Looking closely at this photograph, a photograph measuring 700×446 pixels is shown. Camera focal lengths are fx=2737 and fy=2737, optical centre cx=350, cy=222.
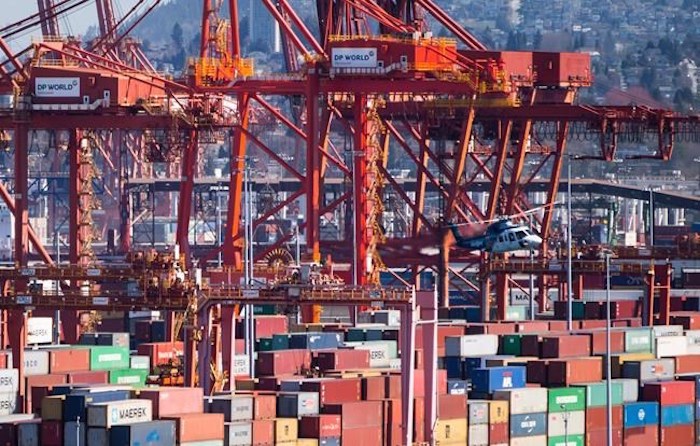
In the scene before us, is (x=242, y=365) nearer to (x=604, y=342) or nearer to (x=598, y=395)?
(x=598, y=395)

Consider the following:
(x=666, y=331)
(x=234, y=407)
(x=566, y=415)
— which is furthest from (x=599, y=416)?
(x=234, y=407)

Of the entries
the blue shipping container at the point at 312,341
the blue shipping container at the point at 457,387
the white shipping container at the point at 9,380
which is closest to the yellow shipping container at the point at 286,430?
the white shipping container at the point at 9,380

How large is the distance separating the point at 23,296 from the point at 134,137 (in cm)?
11077

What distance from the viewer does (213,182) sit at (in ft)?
514

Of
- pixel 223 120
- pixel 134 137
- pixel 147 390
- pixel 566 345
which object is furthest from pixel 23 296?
pixel 134 137

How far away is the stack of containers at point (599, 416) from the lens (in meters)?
→ 64.4

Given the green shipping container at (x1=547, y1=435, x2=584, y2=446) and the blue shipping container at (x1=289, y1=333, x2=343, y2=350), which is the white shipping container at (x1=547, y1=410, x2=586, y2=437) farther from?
the blue shipping container at (x1=289, y1=333, x2=343, y2=350)

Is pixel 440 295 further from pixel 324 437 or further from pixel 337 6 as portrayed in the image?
pixel 324 437

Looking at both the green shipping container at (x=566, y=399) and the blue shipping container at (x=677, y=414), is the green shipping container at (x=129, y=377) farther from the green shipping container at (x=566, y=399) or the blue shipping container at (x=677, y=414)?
the blue shipping container at (x=677, y=414)

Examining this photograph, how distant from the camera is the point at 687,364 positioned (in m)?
70.7

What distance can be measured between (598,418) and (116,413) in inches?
642

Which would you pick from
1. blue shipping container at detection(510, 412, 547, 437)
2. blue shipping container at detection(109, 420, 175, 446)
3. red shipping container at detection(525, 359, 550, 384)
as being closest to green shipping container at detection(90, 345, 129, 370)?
blue shipping container at detection(510, 412, 547, 437)

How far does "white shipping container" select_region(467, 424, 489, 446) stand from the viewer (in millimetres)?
60969

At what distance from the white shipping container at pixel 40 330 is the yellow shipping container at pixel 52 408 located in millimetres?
26535
